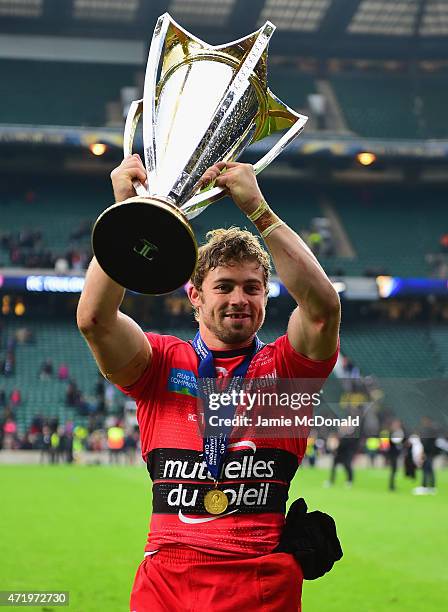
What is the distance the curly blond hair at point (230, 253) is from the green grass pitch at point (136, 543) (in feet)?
14.6

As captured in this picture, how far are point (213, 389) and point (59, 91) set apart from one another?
34.3 metres

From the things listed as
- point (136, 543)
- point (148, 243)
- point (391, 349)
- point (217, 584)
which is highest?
point (391, 349)

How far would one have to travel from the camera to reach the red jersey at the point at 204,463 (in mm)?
2721

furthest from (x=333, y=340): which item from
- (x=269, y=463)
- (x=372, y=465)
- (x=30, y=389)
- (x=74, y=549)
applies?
(x=30, y=389)

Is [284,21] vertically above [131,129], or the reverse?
[284,21]

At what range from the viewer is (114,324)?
269cm

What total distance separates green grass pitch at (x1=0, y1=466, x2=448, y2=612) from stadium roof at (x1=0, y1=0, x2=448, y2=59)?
20953 millimetres

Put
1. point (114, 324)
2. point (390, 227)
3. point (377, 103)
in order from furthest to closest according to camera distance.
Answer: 1. point (377, 103)
2. point (390, 227)
3. point (114, 324)

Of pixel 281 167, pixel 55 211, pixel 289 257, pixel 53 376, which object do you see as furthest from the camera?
pixel 281 167

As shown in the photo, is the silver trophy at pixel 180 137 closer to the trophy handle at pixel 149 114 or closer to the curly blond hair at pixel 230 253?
the trophy handle at pixel 149 114

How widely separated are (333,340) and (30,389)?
27.1 m

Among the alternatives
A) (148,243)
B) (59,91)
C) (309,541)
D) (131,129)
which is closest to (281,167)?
(59,91)

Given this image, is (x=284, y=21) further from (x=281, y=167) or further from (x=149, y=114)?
(x=149, y=114)

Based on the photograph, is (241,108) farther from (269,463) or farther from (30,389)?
(30,389)
